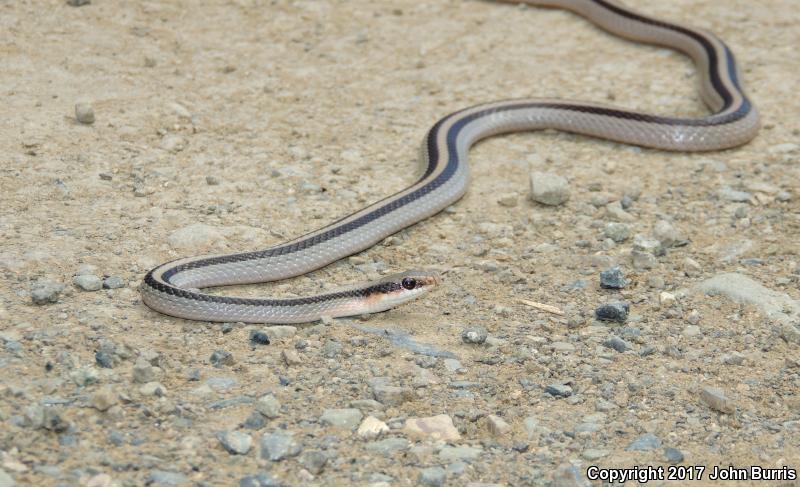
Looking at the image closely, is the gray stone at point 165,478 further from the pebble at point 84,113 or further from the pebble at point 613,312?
the pebble at point 84,113

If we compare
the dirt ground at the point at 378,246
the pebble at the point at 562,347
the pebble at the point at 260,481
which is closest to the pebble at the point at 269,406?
the dirt ground at the point at 378,246

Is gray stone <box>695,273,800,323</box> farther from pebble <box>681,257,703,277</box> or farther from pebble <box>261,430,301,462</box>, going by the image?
pebble <box>261,430,301,462</box>

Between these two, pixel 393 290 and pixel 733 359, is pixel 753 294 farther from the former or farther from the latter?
pixel 393 290

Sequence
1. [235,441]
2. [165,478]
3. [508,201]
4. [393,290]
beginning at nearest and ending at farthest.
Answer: [165,478], [235,441], [393,290], [508,201]

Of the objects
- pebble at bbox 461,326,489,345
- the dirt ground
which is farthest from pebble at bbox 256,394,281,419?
pebble at bbox 461,326,489,345

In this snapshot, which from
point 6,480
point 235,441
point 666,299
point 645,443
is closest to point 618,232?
point 666,299

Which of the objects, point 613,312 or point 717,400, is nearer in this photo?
→ point 717,400
